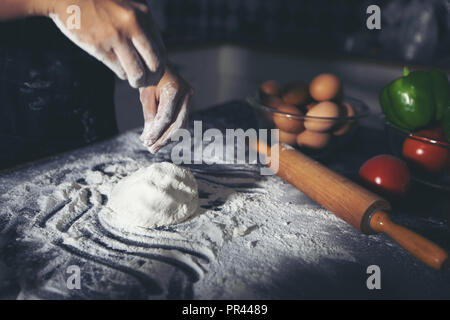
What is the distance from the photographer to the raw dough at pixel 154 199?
687mm

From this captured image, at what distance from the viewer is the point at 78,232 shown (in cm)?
66

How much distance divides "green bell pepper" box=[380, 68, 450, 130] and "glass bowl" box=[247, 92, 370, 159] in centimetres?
9

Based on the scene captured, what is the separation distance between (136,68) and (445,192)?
2.60 feet

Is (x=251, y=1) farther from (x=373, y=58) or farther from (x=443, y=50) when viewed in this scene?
(x=443, y=50)

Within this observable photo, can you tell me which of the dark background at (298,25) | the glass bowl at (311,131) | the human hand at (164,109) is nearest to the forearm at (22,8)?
the human hand at (164,109)

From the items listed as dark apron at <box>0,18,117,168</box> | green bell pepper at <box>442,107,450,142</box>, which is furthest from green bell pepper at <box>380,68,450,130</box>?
dark apron at <box>0,18,117,168</box>

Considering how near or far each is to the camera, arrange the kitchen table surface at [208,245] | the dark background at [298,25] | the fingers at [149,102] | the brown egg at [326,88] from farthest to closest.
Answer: the dark background at [298,25] → the brown egg at [326,88] → the fingers at [149,102] → the kitchen table surface at [208,245]

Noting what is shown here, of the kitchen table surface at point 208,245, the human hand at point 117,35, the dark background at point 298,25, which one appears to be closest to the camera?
the kitchen table surface at point 208,245

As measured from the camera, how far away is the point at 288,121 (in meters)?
0.99

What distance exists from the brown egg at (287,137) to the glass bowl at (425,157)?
9.7 inches

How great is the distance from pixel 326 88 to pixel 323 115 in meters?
0.12

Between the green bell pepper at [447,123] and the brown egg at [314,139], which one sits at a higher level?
the green bell pepper at [447,123]

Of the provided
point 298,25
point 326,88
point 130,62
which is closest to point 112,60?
point 130,62

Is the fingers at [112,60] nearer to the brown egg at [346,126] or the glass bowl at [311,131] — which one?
the glass bowl at [311,131]
